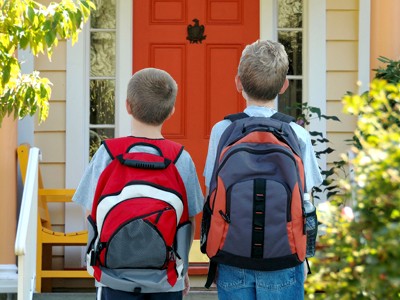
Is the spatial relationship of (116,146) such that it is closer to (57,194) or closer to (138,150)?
(138,150)

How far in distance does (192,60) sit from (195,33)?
21 centimetres

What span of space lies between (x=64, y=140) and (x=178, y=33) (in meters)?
1.22

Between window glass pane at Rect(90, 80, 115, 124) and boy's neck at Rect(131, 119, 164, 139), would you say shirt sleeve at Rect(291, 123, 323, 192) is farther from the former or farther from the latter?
window glass pane at Rect(90, 80, 115, 124)

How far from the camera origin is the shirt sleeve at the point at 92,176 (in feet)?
13.7

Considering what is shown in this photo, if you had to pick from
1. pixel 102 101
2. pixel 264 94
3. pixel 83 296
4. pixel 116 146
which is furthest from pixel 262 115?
pixel 102 101

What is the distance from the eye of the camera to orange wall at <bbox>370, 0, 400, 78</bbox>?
742 centimetres

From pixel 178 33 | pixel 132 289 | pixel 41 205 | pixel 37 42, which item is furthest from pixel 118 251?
pixel 178 33

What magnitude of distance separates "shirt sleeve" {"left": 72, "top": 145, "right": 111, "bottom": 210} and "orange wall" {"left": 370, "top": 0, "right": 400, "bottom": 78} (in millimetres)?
3672

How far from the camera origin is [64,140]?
7758 millimetres

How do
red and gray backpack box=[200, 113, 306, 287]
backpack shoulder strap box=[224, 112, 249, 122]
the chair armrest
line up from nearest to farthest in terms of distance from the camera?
red and gray backpack box=[200, 113, 306, 287] → backpack shoulder strap box=[224, 112, 249, 122] → the chair armrest

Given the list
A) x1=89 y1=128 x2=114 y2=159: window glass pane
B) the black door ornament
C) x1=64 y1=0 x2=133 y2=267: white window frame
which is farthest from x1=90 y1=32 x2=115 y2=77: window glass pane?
the black door ornament

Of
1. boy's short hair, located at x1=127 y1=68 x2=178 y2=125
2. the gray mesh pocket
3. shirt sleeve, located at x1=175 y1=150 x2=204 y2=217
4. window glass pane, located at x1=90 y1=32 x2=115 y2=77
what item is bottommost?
the gray mesh pocket

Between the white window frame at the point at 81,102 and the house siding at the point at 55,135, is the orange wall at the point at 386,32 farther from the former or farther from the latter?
the house siding at the point at 55,135

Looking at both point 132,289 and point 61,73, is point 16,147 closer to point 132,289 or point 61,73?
point 61,73
